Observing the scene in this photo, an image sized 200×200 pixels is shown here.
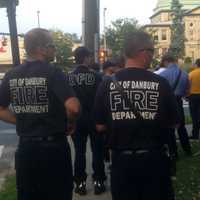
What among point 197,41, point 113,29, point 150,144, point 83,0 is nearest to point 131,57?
point 150,144

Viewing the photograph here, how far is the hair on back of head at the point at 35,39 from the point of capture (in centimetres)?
459

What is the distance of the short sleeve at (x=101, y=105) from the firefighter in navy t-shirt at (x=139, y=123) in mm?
16

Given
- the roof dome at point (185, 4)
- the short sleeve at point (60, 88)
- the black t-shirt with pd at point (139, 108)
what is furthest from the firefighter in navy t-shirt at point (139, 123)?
the roof dome at point (185, 4)

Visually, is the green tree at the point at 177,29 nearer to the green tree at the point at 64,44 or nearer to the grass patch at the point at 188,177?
the green tree at the point at 64,44

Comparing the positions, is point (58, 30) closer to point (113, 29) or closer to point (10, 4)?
point (113, 29)

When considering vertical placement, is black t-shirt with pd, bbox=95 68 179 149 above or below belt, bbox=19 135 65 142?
above

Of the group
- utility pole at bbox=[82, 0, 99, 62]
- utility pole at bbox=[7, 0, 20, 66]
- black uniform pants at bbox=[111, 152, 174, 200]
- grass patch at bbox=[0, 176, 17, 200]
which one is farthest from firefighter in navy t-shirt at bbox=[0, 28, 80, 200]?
utility pole at bbox=[82, 0, 99, 62]

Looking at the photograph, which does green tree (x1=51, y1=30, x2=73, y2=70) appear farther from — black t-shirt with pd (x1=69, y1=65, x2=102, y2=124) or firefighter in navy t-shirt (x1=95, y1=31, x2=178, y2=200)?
firefighter in navy t-shirt (x1=95, y1=31, x2=178, y2=200)

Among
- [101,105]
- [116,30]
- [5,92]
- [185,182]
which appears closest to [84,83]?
[185,182]

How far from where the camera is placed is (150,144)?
4281 millimetres

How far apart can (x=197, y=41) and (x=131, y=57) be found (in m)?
133

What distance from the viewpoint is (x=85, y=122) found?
694 cm

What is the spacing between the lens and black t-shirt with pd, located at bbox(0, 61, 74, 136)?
452cm

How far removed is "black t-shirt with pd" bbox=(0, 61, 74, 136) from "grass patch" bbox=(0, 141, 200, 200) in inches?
108
